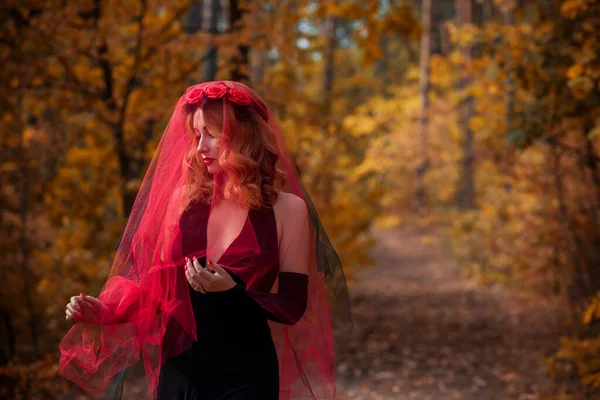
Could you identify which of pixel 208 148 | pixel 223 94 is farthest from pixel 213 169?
pixel 223 94

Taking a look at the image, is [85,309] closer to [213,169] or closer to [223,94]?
[213,169]

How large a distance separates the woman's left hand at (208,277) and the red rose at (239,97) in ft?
1.84

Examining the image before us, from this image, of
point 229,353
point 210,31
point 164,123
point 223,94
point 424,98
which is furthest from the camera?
point 424,98

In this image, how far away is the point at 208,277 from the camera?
223 cm

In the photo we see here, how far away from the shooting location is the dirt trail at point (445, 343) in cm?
673

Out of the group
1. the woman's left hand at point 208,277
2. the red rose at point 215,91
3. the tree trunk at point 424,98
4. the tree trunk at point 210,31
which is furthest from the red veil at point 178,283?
the tree trunk at point 424,98

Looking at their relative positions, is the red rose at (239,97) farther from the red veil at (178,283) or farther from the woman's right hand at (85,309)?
the woman's right hand at (85,309)

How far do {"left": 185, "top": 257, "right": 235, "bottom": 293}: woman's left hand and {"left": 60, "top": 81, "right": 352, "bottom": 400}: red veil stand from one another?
13 centimetres

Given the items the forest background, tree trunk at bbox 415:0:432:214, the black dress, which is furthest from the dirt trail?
tree trunk at bbox 415:0:432:214

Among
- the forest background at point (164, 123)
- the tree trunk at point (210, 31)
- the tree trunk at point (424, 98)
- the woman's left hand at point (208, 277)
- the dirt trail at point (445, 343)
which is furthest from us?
the tree trunk at point (424, 98)

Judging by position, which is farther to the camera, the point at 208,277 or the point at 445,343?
the point at 445,343

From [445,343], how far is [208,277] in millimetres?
6763

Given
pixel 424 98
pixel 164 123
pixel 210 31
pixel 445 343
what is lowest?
pixel 445 343

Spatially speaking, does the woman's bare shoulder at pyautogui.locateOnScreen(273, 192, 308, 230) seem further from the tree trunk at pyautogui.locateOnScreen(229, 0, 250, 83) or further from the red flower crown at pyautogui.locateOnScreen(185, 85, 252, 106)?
the tree trunk at pyautogui.locateOnScreen(229, 0, 250, 83)
